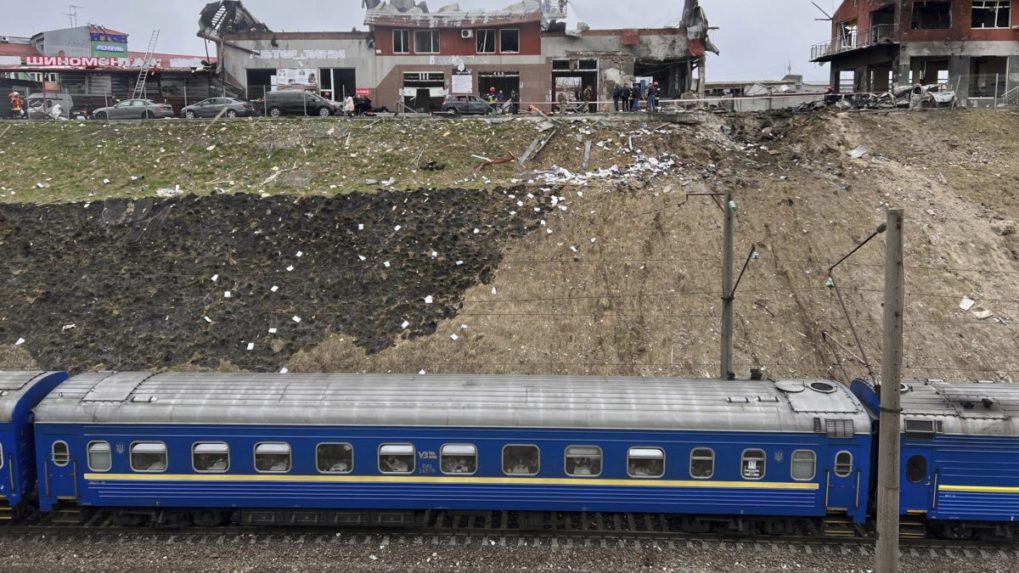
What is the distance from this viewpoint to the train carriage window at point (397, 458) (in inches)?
456

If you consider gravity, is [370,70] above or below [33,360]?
above

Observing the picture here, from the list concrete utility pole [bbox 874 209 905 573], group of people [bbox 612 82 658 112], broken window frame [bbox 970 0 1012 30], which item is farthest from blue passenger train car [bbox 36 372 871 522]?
broken window frame [bbox 970 0 1012 30]

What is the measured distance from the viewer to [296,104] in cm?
3628

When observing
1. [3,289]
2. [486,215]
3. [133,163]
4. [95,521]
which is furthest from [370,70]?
[95,521]

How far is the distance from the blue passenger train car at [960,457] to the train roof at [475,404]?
0.92 meters

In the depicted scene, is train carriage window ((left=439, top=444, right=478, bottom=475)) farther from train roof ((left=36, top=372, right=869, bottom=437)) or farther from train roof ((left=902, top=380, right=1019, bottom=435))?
train roof ((left=902, top=380, right=1019, bottom=435))

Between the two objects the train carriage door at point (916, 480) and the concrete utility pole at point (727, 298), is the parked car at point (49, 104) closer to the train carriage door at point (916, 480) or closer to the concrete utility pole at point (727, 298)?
the concrete utility pole at point (727, 298)

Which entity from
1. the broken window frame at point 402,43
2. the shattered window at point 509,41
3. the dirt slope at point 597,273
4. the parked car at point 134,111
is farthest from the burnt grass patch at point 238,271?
the broken window frame at point 402,43

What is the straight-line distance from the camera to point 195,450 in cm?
1170

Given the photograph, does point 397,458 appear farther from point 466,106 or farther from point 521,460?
point 466,106

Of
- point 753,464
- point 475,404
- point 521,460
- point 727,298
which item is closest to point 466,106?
point 727,298

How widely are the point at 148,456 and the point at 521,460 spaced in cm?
613

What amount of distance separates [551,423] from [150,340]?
1408 cm

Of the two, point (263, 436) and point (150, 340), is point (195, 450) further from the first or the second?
point (150, 340)
